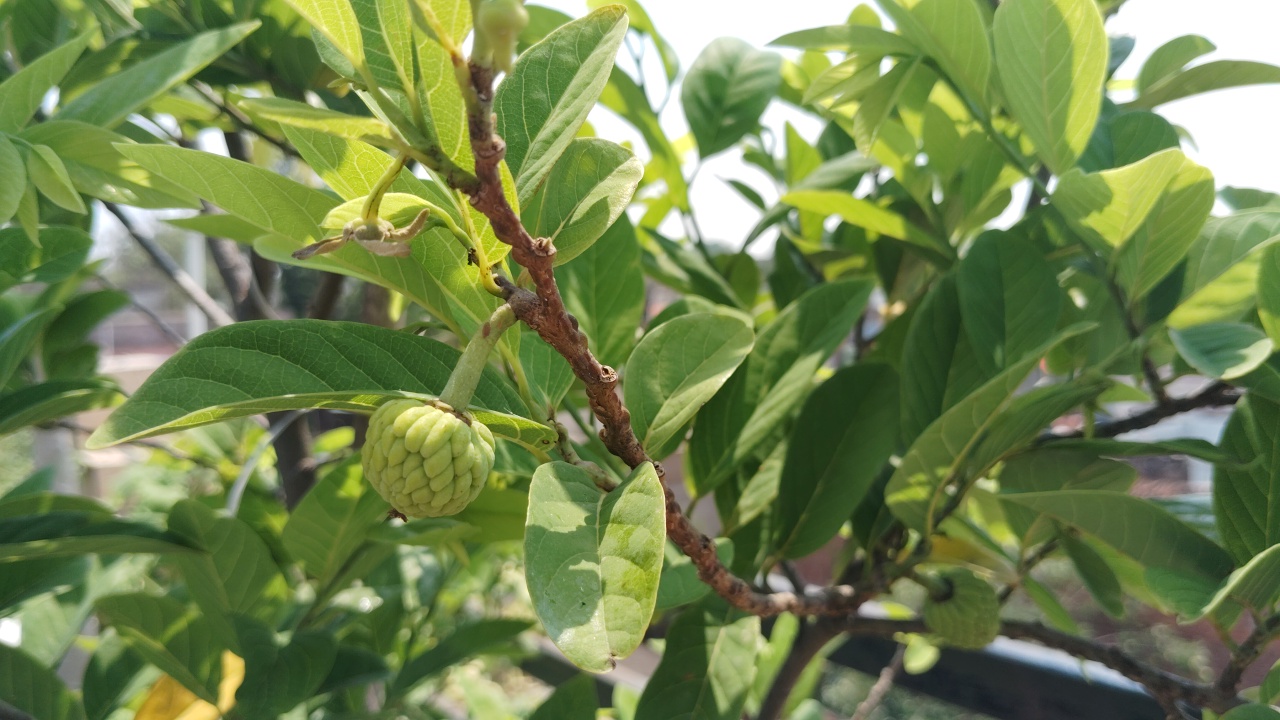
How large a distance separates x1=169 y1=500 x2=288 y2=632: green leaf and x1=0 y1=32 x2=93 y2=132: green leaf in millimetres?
261

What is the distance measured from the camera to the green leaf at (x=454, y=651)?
71 cm

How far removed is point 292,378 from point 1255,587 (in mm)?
489

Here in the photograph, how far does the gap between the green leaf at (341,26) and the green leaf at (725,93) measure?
54cm

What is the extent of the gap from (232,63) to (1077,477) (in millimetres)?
732

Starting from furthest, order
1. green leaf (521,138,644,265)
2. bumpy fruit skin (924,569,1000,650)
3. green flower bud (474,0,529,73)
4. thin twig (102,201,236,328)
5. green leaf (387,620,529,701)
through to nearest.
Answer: thin twig (102,201,236,328) < green leaf (387,620,529,701) < bumpy fruit skin (924,569,1000,650) < green leaf (521,138,644,265) < green flower bud (474,0,529,73)

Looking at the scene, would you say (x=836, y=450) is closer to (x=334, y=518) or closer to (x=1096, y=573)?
(x=1096, y=573)

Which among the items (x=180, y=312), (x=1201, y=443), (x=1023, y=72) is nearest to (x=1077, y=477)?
(x=1201, y=443)

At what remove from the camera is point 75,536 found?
0.49 meters

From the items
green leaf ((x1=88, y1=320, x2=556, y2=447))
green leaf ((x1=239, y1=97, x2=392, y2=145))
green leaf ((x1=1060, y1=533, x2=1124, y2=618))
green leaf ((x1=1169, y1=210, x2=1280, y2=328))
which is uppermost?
green leaf ((x1=239, y1=97, x2=392, y2=145))

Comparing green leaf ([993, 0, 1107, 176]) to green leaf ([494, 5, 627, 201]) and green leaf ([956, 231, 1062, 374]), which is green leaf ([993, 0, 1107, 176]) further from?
green leaf ([494, 5, 627, 201])

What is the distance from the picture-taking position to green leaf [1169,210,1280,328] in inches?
18.2

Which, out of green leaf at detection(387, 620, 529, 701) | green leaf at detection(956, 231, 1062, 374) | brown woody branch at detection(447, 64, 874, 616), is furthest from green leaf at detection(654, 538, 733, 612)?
green leaf at detection(387, 620, 529, 701)

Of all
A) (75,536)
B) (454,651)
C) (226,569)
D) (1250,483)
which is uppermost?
(1250,483)

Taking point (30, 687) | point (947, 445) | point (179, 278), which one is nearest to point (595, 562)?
point (947, 445)
